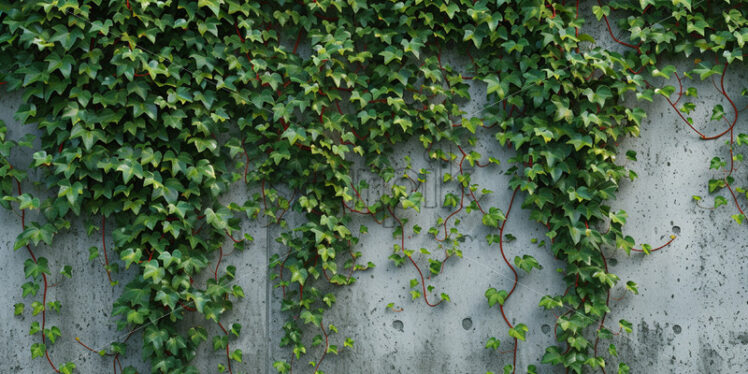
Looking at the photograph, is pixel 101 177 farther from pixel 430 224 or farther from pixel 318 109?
pixel 430 224

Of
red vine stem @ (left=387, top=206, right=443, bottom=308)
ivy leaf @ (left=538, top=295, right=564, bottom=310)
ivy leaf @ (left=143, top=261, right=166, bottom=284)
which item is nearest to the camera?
ivy leaf @ (left=143, top=261, right=166, bottom=284)

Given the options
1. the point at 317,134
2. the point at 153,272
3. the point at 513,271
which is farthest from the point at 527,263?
the point at 153,272

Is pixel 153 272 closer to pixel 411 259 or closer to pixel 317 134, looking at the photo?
pixel 317 134

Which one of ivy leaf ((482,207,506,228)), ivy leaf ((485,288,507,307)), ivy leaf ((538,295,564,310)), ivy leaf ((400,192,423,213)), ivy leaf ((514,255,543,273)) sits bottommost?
ivy leaf ((485,288,507,307))

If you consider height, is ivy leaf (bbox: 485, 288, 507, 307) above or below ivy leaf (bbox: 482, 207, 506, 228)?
below

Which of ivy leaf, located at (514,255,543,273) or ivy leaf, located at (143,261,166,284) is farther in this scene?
ivy leaf, located at (514,255,543,273)

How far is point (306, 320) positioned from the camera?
8.98 ft

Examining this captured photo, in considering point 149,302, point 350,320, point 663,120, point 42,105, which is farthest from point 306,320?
point 663,120

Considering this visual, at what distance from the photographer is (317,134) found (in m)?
2.71

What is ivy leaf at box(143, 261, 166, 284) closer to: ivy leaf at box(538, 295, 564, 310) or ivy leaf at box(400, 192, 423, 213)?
ivy leaf at box(400, 192, 423, 213)

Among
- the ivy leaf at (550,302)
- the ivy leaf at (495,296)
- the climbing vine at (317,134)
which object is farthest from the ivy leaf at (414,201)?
the ivy leaf at (550,302)

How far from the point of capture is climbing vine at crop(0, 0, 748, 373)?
2645mm

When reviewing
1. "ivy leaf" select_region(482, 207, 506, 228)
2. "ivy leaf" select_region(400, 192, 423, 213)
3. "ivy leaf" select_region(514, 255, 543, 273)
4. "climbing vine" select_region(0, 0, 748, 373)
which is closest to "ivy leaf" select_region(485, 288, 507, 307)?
"climbing vine" select_region(0, 0, 748, 373)

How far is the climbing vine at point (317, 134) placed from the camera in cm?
264
